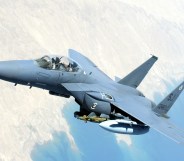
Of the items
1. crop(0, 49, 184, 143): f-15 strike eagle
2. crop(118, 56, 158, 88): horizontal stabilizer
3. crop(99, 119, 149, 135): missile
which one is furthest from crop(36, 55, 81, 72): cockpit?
crop(118, 56, 158, 88): horizontal stabilizer

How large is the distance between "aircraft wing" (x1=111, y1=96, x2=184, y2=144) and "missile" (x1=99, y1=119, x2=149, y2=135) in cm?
96

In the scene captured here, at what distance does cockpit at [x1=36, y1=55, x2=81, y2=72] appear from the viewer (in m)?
29.0

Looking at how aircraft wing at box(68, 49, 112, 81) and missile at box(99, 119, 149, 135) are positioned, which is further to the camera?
aircraft wing at box(68, 49, 112, 81)

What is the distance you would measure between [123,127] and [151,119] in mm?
2063

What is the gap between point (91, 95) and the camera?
29.8 m

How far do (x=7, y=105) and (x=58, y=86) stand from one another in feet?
546

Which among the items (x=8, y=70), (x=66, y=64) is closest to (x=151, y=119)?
(x=66, y=64)

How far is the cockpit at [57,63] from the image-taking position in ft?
95.2

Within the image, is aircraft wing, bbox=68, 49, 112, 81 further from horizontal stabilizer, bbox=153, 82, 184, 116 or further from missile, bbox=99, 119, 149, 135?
missile, bbox=99, 119, 149, 135

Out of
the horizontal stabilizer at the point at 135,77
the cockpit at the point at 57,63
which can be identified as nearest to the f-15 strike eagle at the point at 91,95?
the cockpit at the point at 57,63

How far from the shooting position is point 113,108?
30750 mm

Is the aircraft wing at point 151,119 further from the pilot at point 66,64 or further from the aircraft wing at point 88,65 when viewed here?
the aircraft wing at point 88,65

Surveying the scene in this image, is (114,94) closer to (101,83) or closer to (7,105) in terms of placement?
(101,83)

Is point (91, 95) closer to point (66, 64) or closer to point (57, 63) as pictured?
point (66, 64)
